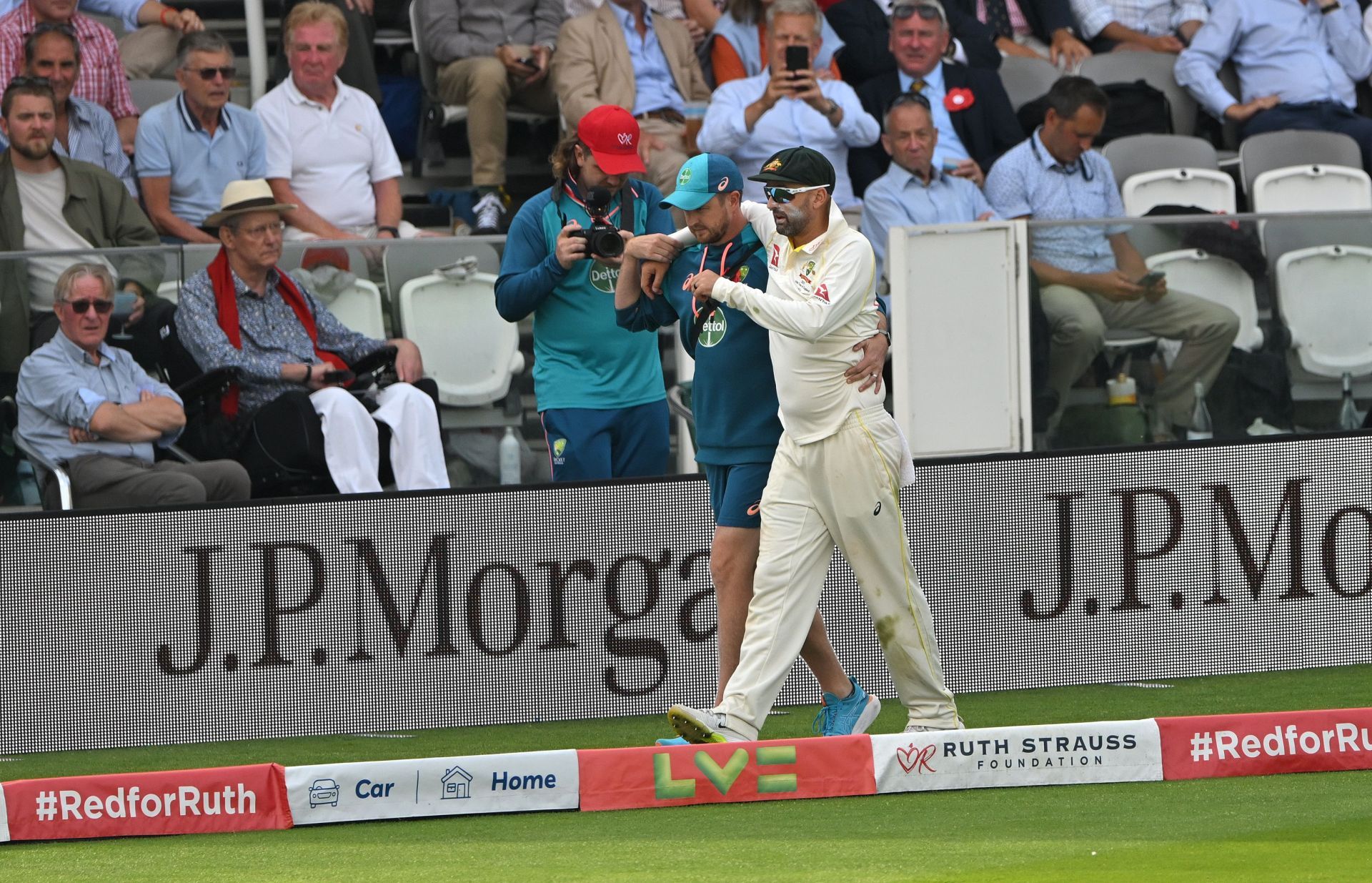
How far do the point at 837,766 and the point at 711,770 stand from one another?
0.36 metres

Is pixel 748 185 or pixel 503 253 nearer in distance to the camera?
pixel 503 253

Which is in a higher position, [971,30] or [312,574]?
[971,30]

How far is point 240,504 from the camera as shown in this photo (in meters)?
7.58

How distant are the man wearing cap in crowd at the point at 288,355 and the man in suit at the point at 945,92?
3.83 metres

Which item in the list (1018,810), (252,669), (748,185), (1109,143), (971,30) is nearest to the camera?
(1018,810)

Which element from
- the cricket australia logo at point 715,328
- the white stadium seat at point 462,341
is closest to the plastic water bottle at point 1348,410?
the cricket australia logo at point 715,328

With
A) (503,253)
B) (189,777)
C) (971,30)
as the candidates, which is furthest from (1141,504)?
(971,30)

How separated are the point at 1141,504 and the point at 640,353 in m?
2.05

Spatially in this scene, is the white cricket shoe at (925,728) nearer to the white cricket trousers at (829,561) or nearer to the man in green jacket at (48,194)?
the white cricket trousers at (829,561)

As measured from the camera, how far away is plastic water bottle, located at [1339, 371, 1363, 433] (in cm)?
859

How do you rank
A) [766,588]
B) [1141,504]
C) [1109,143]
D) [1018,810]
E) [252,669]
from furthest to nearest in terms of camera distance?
1. [1109,143]
2. [1141,504]
3. [252,669]
4. [766,588]
5. [1018,810]

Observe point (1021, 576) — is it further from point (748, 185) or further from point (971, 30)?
point (971, 30)

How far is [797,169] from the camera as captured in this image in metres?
6.19

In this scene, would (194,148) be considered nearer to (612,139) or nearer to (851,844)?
(612,139)
